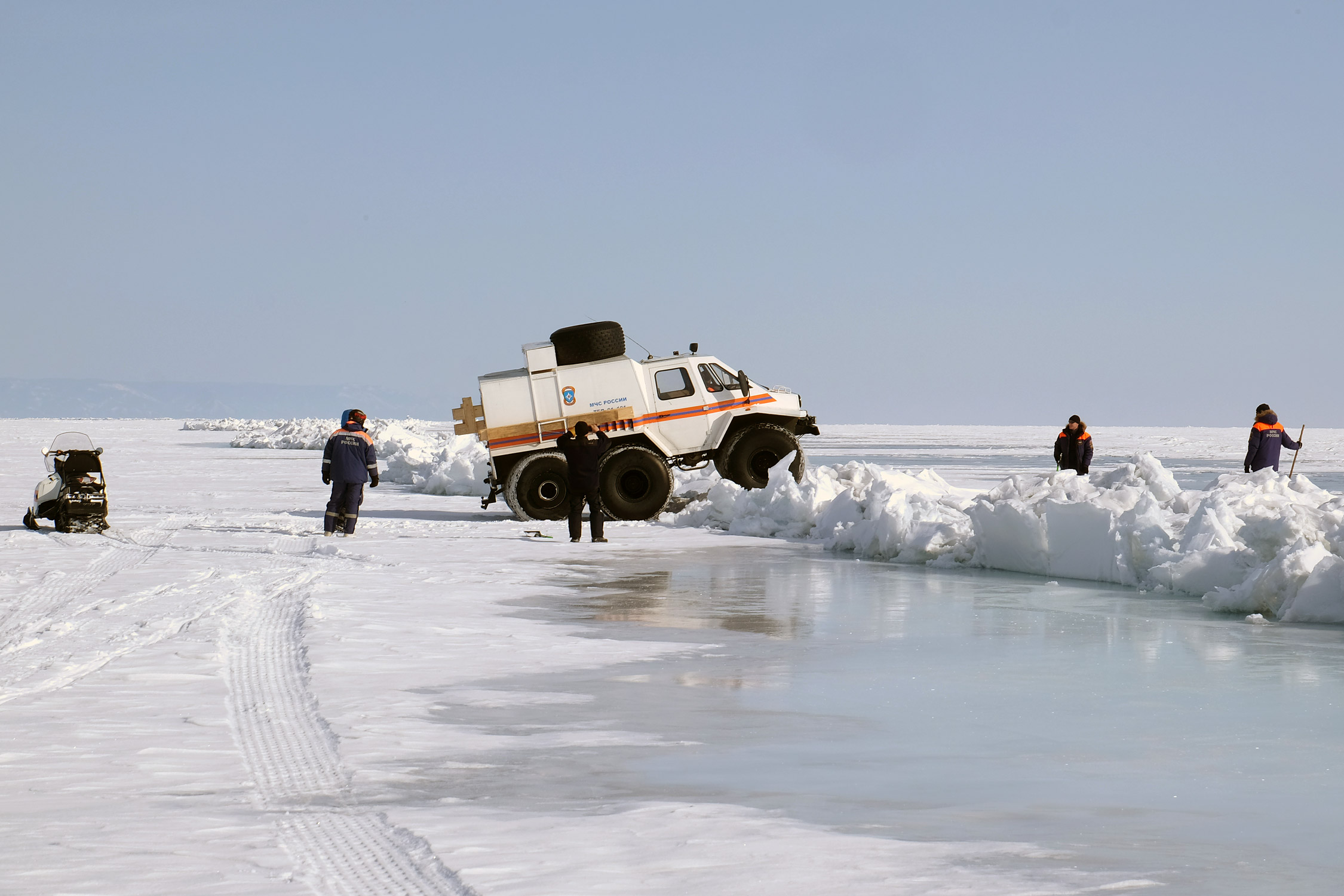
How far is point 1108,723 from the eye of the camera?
6.73 metres

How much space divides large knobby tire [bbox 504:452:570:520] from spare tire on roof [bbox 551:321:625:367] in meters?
1.43

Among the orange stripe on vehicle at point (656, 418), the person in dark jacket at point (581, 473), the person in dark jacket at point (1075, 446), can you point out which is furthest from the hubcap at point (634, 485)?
the person in dark jacket at point (1075, 446)

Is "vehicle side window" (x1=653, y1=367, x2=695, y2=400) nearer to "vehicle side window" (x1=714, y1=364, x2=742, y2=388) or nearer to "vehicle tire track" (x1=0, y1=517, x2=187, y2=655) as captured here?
"vehicle side window" (x1=714, y1=364, x2=742, y2=388)

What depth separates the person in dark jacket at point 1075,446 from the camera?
1931cm

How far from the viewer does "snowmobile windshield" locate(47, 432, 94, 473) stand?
57.9ft

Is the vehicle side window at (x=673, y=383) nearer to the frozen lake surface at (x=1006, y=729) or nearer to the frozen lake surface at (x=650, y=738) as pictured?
the frozen lake surface at (x=650, y=738)

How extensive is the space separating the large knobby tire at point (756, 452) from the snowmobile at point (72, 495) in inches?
338

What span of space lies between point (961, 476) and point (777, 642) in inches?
1059

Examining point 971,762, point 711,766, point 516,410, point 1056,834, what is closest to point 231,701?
point 711,766

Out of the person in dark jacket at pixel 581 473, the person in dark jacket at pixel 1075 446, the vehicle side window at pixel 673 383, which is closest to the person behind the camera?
the person in dark jacket at pixel 581 473

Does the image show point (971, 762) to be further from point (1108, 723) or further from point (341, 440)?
point (341, 440)

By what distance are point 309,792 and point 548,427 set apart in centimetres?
1468

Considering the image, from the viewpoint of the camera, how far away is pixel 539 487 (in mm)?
19906

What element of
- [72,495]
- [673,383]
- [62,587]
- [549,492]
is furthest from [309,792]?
[673,383]
